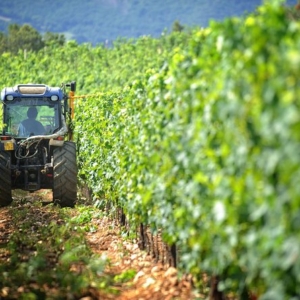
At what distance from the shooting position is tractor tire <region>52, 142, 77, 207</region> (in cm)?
1242

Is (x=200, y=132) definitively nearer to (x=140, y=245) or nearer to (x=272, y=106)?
(x=272, y=106)

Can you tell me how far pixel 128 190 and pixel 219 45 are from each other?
12.6 ft

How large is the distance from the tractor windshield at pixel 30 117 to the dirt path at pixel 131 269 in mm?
2765

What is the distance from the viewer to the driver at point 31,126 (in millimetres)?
→ 13477

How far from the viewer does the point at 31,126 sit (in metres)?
13.5

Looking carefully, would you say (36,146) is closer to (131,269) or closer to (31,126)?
(31,126)

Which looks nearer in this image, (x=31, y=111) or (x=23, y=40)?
(x=31, y=111)

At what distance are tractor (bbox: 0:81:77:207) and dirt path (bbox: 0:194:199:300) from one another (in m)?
1.57

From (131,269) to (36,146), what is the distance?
19.7 ft

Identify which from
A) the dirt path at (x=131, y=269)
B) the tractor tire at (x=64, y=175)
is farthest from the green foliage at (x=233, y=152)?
the tractor tire at (x=64, y=175)

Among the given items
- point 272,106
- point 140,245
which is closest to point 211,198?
point 272,106

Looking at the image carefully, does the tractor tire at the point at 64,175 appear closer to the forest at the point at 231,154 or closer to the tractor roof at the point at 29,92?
the tractor roof at the point at 29,92

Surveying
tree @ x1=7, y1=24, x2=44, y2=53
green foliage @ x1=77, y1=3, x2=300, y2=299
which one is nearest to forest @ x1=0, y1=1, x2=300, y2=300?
green foliage @ x1=77, y1=3, x2=300, y2=299

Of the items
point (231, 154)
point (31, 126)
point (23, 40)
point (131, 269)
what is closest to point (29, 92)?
point (31, 126)
